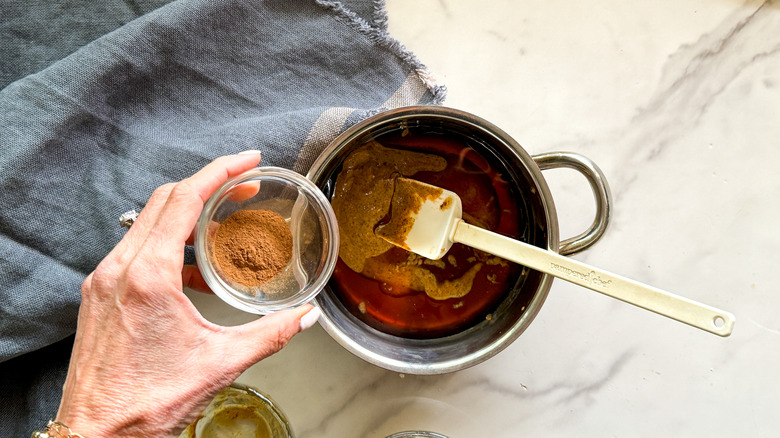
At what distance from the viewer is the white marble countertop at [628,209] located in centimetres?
88

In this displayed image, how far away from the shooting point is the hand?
2.06 feet

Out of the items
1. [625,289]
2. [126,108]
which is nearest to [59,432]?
[126,108]

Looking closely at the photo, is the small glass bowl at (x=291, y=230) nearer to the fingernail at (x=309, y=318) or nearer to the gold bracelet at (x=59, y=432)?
the fingernail at (x=309, y=318)

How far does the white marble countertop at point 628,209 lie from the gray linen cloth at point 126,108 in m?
0.11

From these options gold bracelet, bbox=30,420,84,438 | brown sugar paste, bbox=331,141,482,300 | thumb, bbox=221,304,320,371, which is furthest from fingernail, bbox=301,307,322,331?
gold bracelet, bbox=30,420,84,438

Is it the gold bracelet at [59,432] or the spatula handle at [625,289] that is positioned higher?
the spatula handle at [625,289]

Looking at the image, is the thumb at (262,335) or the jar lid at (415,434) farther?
the jar lid at (415,434)

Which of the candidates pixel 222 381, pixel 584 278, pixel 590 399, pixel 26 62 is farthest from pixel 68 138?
pixel 590 399

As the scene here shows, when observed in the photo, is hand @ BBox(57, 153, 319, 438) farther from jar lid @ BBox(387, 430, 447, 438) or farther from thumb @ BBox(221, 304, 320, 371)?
jar lid @ BBox(387, 430, 447, 438)

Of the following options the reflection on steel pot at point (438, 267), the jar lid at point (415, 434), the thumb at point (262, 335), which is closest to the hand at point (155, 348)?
the thumb at point (262, 335)

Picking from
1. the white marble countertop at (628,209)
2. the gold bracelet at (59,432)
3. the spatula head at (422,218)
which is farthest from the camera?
the white marble countertop at (628,209)

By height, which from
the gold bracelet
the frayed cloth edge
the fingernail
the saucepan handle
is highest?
the saucepan handle

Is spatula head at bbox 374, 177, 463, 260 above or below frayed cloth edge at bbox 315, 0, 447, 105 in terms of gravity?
below

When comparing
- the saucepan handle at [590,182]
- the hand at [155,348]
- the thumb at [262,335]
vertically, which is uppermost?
the saucepan handle at [590,182]
